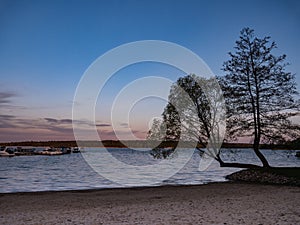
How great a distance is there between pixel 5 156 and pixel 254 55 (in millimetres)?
77320

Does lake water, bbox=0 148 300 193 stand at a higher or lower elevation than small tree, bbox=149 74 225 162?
lower

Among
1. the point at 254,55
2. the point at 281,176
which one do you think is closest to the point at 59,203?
the point at 281,176

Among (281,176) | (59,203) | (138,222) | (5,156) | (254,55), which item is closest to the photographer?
(138,222)

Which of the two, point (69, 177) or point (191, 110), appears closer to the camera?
point (191, 110)

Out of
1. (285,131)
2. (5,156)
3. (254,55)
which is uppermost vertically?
(254,55)

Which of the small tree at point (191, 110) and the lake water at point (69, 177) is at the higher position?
the small tree at point (191, 110)

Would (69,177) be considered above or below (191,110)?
below

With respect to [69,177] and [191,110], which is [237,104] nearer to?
[191,110]

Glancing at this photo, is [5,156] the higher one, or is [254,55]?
[254,55]

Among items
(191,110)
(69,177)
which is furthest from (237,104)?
(69,177)

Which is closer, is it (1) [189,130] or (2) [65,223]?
(2) [65,223]

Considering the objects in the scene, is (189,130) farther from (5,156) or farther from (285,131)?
(5,156)

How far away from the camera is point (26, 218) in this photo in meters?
10.6

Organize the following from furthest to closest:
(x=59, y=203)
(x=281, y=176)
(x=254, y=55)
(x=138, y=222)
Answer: (x=254, y=55), (x=281, y=176), (x=59, y=203), (x=138, y=222)
